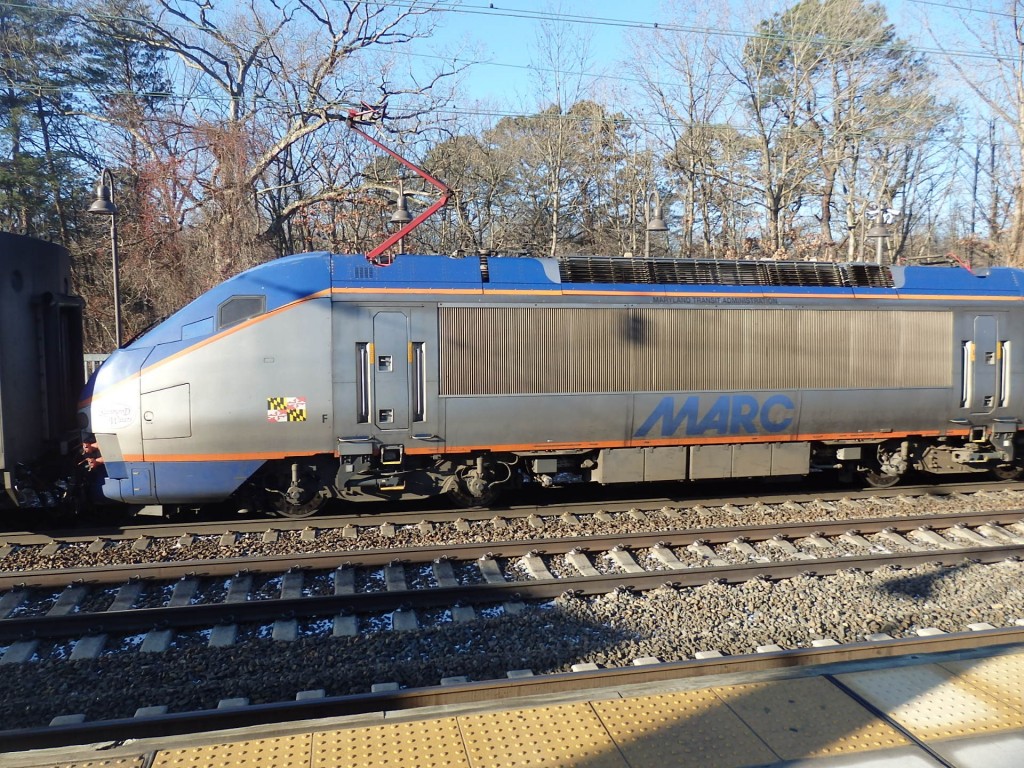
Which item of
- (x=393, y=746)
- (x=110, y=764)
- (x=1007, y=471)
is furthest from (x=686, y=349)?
(x=110, y=764)

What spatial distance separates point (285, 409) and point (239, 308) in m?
1.27

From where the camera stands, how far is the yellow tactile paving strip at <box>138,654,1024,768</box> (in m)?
3.41

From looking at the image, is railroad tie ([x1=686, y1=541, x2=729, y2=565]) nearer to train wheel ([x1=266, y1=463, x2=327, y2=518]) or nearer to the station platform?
the station platform

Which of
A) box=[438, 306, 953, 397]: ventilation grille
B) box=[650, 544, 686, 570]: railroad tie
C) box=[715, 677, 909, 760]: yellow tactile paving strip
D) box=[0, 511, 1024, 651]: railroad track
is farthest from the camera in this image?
box=[438, 306, 953, 397]: ventilation grille

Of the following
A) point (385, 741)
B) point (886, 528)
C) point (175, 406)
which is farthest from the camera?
point (886, 528)

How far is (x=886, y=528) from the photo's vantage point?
8547 mm

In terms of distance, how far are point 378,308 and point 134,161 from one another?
19.4 meters

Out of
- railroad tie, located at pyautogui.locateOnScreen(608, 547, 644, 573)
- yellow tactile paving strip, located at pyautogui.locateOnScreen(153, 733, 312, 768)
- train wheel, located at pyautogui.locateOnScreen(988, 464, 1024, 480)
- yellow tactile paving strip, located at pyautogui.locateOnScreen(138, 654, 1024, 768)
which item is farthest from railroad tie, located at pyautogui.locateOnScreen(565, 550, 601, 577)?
train wheel, located at pyautogui.locateOnScreen(988, 464, 1024, 480)

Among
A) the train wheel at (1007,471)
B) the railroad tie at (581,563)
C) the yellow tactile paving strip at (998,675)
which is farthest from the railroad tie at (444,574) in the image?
the train wheel at (1007,471)

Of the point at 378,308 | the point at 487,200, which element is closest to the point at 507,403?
the point at 378,308

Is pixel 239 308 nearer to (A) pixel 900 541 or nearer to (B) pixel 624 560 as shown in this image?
(B) pixel 624 560

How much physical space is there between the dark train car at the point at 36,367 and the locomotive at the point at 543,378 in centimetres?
77

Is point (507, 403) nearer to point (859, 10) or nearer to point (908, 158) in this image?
point (859, 10)

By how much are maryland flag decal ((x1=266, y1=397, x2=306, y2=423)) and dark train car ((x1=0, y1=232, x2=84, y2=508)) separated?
298cm
